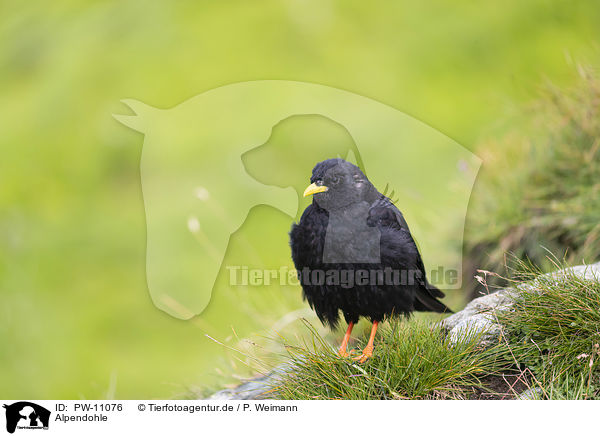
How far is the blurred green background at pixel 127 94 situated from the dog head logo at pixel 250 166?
325 mm

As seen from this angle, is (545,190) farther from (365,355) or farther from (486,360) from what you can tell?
(365,355)

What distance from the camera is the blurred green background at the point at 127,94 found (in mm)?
6914

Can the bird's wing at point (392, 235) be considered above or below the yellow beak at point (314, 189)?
below

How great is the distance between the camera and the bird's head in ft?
9.25

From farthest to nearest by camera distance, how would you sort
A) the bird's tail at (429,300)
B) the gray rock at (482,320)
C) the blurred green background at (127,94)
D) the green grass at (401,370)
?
the blurred green background at (127,94)
the bird's tail at (429,300)
the gray rock at (482,320)
the green grass at (401,370)

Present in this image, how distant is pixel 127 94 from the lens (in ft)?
24.6

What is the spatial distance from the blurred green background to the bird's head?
3450mm

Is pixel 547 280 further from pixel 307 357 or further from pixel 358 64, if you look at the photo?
pixel 358 64

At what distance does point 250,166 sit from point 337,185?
95.0 inches

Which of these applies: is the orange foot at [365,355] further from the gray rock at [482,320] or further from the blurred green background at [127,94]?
the blurred green background at [127,94]

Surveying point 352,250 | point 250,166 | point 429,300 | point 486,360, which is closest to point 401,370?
point 486,360

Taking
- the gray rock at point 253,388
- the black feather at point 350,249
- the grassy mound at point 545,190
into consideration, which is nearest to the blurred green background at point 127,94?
the grassy mound at point 545,190

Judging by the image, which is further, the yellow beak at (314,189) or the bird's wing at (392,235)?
the bird's wing at (392,235)

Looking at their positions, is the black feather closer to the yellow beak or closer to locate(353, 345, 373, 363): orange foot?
the yellow beak
